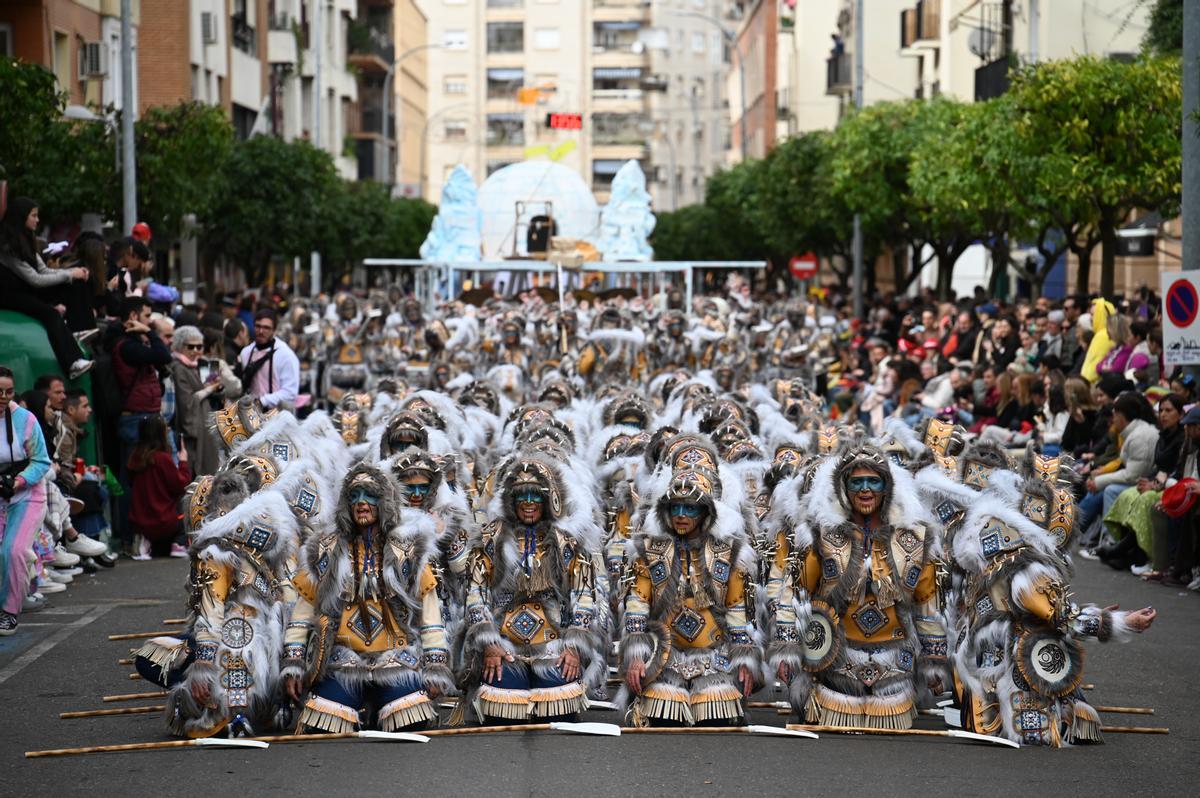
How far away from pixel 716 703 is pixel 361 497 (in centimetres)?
195

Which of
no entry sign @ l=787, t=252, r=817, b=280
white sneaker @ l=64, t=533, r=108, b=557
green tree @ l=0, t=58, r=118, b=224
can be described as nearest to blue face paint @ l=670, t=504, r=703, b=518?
white sneaker @ l=64, t=533, r=108, b=557

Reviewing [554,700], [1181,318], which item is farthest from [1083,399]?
[554,700]

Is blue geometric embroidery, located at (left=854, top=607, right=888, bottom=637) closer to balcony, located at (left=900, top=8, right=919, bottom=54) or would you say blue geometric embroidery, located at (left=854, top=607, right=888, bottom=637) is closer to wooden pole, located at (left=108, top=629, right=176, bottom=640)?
wooden pole, located at (left=108, top=629, right=176, bottom=640)

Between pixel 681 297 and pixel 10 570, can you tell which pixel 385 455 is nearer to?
pixel 10 570

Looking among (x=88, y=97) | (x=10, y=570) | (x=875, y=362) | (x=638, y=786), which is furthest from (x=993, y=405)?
(x=88, y=97)

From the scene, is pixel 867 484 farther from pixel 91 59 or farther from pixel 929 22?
pixel 929 22

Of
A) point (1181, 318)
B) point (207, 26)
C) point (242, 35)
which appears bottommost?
point (1181, 318)

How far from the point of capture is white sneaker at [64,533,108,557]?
1631 centimetres

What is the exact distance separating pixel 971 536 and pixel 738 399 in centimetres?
656

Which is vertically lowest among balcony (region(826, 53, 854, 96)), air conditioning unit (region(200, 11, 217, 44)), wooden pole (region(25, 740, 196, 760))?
wooden pole (region(25, 740, 196, 760))

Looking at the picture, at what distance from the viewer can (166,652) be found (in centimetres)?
1034

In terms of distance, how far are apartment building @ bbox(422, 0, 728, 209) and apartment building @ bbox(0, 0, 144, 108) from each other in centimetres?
8802

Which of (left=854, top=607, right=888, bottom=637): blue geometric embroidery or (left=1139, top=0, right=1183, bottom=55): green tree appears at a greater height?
(left=1139, top=0, right=1183, bottom=55): green tree

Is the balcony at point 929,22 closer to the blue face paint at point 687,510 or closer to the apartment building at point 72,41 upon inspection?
the apartment building at point 72,41
